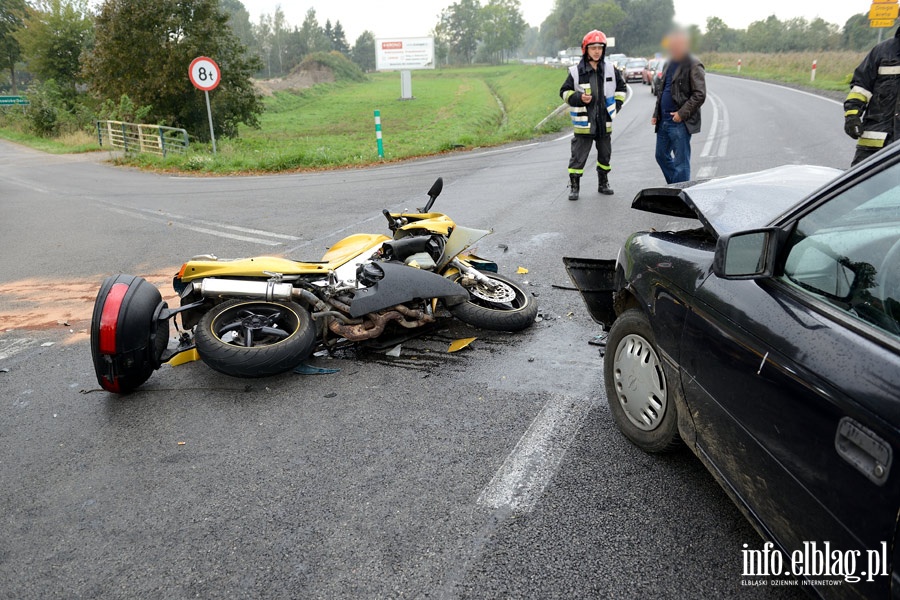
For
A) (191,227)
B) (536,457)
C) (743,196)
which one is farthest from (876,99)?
(191,227)

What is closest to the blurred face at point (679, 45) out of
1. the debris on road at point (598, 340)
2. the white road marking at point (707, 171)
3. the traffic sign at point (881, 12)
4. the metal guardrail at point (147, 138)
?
the white road marking at point (707, 171)

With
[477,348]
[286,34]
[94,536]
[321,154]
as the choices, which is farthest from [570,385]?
[286,34]

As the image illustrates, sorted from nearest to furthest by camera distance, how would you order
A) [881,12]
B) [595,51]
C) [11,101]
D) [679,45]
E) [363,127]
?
[679,45]
[595,51]
[881,12]
[363,127]
[11,101]

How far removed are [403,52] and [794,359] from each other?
47.2 metres

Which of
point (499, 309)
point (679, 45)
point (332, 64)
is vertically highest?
point (332, 64)

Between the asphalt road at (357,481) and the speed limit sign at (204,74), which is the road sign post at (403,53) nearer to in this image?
the speed limit sign at (204,74)

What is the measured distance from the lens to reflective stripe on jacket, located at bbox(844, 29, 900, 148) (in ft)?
18.7

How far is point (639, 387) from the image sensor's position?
3.01m

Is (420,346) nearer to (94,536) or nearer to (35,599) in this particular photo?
(94,536)

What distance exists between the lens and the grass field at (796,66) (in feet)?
100

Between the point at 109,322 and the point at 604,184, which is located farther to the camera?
the point at 604,184

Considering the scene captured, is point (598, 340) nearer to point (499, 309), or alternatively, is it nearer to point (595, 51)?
point (499, 309)

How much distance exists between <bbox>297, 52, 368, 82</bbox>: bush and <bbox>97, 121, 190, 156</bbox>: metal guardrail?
53.9 m

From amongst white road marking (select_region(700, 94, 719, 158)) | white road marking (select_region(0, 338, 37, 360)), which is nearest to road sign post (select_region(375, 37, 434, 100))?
white road marking (select_region(700, 94, 719, 158))
